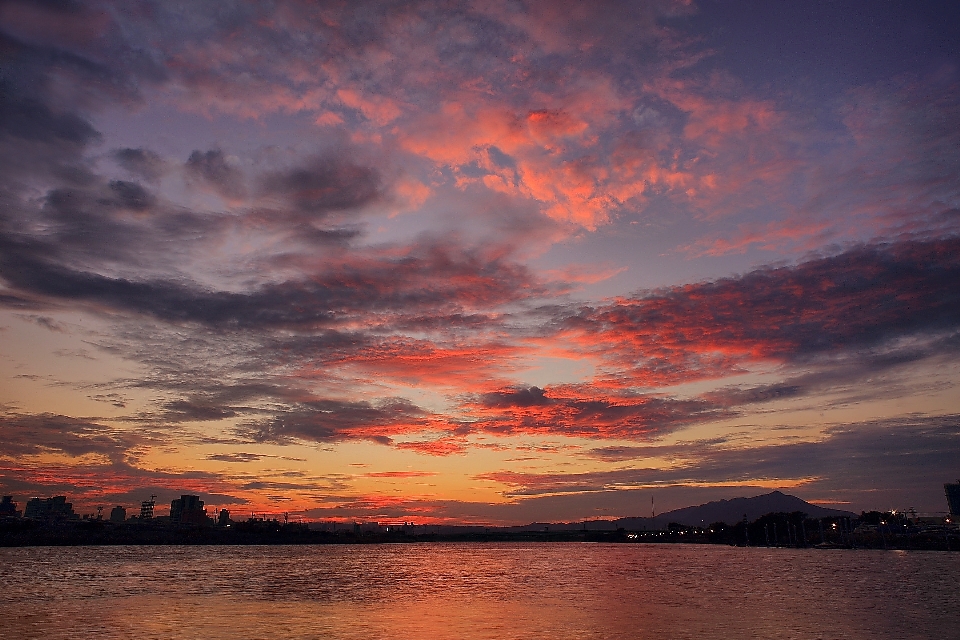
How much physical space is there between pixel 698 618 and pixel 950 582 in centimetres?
7074

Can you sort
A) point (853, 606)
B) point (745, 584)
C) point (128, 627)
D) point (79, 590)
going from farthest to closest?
point (745, 584) < point (79, 590) < point (853, 606) < point (128, 627)

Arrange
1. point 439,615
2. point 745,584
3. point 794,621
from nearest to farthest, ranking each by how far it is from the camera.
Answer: point 794,621 < point 439,615 < point 745,584

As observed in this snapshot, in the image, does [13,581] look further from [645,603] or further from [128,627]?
[645,603]

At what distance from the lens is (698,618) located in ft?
195

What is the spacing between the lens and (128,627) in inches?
2084

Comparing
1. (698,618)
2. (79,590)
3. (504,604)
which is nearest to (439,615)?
(504,604)

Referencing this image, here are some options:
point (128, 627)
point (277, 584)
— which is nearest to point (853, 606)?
point (128, 627)

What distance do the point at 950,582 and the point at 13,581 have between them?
150 metres

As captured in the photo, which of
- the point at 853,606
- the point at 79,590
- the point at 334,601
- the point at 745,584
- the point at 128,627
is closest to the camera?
the point at 128,627

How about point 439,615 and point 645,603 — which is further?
point 645,603

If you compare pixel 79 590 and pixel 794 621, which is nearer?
pixel 794 621

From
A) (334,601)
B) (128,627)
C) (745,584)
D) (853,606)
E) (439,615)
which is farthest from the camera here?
(745,584)

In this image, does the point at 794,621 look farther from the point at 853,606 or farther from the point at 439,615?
the point at 439,615

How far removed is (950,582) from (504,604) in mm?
77942
